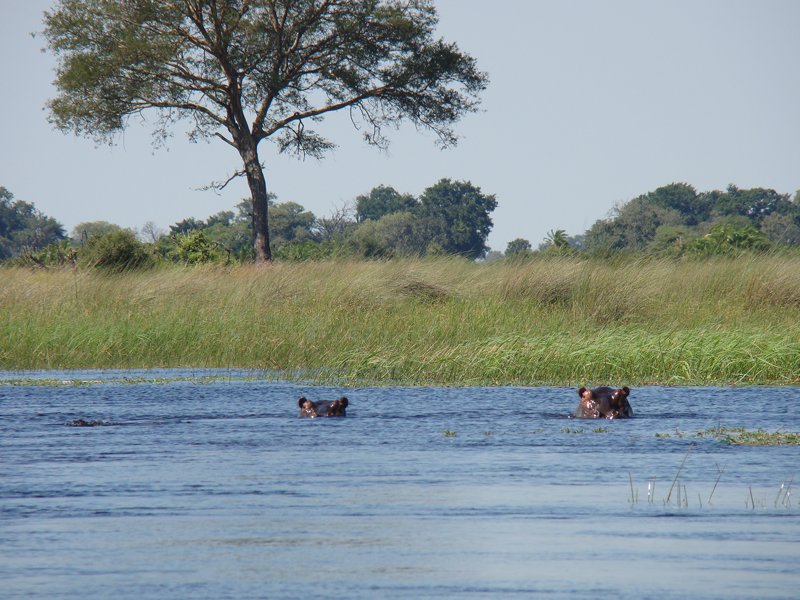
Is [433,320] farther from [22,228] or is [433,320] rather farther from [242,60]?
[22,228]

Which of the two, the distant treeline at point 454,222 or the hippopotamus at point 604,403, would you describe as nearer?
the hippopotamus at point 604,403

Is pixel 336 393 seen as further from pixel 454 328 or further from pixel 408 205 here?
pixel 408 205

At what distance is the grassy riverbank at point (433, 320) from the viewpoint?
594 inches

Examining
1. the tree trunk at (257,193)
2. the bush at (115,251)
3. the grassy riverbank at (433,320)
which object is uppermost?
the tree trunk at (257,193)

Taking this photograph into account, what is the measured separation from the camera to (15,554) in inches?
251

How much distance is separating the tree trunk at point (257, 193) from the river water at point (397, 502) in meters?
19.5

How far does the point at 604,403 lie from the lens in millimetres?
11562

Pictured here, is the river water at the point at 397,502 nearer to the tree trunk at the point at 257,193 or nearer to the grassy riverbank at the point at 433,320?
the grassy riverbank at the point at 433,320

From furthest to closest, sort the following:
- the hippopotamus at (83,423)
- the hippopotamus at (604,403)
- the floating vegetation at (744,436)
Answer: the hippopotamus at (604,403) → the hippopotamus at (83,423) → the floating vegetation at (744,436)

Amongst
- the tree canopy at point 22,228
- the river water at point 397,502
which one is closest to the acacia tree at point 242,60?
the river water at point 397,502

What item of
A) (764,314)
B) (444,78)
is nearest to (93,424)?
(764,314)

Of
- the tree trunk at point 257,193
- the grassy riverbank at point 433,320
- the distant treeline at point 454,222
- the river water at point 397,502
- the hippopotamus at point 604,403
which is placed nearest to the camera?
the river water at point 397,502

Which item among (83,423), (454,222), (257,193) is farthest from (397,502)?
(454,222)

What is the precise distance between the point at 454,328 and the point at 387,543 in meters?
10.3
